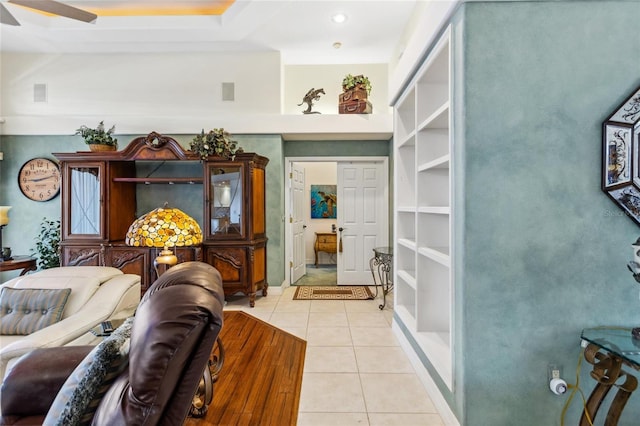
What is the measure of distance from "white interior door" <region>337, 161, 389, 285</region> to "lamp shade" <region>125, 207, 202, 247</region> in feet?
11.4

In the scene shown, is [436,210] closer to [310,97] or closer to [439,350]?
[439,350]

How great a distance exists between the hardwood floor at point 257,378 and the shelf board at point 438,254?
1313 millimetres

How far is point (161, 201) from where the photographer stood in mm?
4742

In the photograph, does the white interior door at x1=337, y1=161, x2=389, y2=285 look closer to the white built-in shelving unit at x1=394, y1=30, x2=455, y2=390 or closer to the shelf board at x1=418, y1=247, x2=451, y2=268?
the white built-in shelving unit at x1=394, y1=30, x2=455, y2=390

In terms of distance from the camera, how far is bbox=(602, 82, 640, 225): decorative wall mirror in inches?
64.0

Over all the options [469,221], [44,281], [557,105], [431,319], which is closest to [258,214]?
[44,281]

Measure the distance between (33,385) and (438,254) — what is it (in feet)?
7.25

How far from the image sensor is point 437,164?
2137 millimetres

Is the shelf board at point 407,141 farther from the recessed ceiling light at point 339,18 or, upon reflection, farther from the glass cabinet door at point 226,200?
the glass cabinet door at point 226,200

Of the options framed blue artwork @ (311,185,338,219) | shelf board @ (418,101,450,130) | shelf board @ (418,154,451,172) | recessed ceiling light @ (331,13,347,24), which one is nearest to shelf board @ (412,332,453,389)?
shelf board @ (418,154,451,172)

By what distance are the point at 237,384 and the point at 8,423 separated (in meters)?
1.21

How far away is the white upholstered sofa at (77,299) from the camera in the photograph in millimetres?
1922

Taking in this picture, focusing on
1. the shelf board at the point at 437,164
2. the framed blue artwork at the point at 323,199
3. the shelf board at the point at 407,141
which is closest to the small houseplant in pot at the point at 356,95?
the shelf board at the point at 407,141

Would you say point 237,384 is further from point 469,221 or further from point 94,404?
point 469,221
